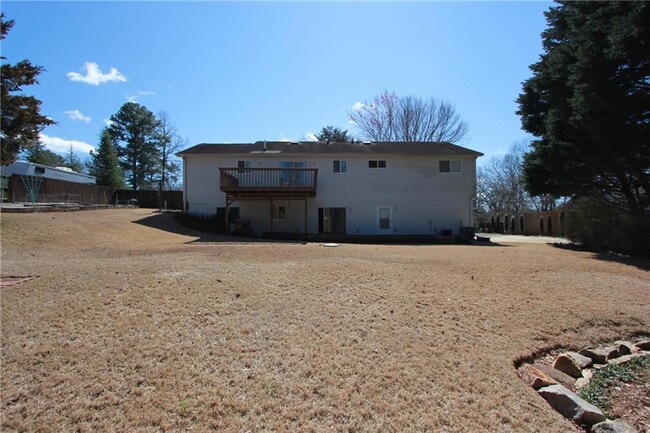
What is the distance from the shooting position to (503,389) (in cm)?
358

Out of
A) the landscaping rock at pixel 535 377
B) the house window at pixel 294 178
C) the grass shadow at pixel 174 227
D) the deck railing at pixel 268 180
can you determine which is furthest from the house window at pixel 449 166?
the landscaping rock at pixel 535 377

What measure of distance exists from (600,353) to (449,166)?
62.4 ft

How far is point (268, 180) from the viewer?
20.6m

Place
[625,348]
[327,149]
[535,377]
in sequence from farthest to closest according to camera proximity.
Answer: [327,149] → [625,348] → [535,377]

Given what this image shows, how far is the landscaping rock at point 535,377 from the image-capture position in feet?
12.4

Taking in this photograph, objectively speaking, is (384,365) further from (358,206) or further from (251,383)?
(358,206)

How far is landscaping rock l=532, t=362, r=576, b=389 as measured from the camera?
4.02 m

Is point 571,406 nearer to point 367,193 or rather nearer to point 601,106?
point 601,106

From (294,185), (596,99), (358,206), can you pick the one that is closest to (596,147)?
(596,99)

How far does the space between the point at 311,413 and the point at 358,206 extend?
19.6 meters

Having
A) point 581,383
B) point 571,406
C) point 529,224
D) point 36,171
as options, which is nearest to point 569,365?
point 581,383

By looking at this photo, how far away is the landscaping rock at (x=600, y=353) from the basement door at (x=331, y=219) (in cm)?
1768

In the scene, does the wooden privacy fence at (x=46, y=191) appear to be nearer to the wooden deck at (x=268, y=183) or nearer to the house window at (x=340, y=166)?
the wooden deck at (x=268, y=183)

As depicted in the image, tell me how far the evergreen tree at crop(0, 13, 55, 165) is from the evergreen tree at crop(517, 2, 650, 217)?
68.1 feet
